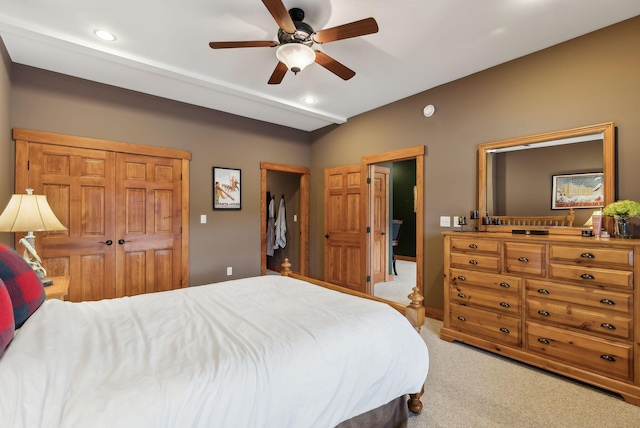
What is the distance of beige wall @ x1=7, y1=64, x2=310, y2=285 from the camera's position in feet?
10.1

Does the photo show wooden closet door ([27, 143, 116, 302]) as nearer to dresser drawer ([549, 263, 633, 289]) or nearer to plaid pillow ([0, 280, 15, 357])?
plaid pillow ([0, 280, 15, 357])

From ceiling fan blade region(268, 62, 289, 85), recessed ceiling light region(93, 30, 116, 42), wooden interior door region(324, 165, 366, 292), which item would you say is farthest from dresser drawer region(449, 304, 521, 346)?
recessed ceiling light region(93, 30, 116, 42)

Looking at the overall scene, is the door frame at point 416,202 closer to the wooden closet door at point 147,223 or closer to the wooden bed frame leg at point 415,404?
the wooden bed frame leg at point 415,404

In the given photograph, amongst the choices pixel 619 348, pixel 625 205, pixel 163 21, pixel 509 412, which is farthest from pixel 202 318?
pixel 625 205

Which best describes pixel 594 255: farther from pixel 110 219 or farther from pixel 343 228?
pixel 110 219

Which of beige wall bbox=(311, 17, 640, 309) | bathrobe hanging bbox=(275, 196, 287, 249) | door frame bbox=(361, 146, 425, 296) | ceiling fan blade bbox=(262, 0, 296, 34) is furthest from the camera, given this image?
bathrobe hanging bbox=(275, 196, 287, 249)

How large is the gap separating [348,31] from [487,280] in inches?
93.0

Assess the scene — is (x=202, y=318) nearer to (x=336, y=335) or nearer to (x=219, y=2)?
(x=336, y=335)

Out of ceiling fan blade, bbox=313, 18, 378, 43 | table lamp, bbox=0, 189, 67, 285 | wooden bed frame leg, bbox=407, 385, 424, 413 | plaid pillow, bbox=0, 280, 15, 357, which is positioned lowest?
wooden bed frame leg, bbox=407, 385, 424, 413

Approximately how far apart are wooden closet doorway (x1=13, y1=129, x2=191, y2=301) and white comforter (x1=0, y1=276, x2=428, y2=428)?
1.92 meters

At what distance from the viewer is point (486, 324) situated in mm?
2688

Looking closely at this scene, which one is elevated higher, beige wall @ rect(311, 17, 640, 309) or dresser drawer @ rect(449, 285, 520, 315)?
beige wall @ rect(311, 17, 640, 309)

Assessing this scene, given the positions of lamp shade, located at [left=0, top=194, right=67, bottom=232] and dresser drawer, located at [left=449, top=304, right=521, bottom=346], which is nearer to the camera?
lamp shade, located at [left=0, top=194, right=67, bottom=232]

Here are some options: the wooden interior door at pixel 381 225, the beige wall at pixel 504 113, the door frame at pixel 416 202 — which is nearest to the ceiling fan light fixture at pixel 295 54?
the beige wall at pixel 504 113
